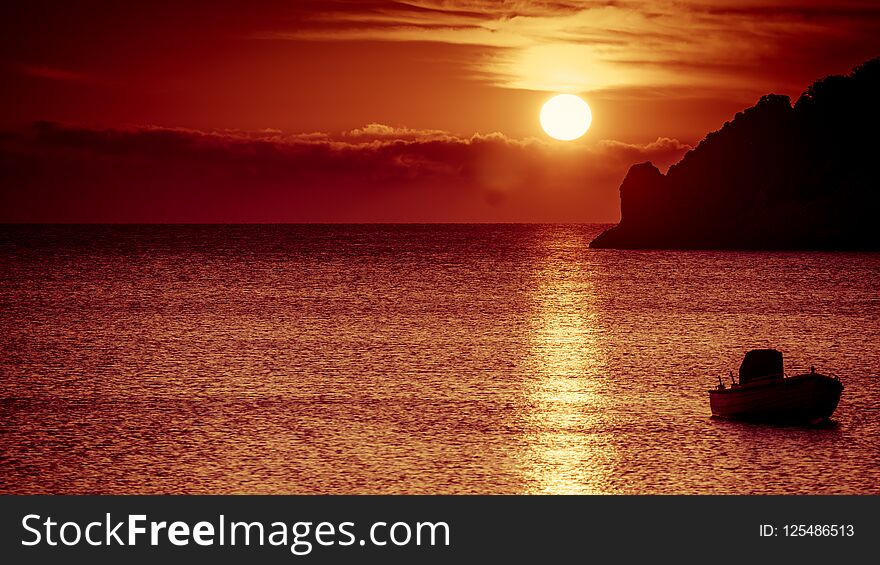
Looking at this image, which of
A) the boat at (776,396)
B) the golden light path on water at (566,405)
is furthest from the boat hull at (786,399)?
the golden light path on water at (566,405)

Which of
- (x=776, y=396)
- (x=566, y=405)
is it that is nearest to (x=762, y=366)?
(x=776, y=396)

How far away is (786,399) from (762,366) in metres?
2.06

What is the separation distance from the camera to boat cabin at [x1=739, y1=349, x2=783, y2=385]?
1580 inches

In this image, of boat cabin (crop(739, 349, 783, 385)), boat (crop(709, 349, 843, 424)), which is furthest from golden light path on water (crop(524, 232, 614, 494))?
boat cabin (crop(739, 349, 783, 385))

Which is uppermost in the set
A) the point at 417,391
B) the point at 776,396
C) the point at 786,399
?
the point at 417,391

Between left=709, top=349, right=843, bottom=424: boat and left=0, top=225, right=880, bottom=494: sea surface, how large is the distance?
Answer: 660mm

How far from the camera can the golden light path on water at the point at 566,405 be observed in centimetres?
3163

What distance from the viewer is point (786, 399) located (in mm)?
38531

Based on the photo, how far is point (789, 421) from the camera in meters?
38.8

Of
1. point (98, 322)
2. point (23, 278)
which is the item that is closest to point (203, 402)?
point (98, 322)

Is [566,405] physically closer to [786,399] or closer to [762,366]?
[762,366]

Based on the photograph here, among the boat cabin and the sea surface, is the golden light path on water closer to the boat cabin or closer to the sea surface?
the sea surface

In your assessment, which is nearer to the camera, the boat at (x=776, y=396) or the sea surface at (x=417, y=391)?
the sea surface at (x=417, y=391)

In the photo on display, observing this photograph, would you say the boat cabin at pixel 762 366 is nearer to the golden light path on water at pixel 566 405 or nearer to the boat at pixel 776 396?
the boat at pixel 776 396
